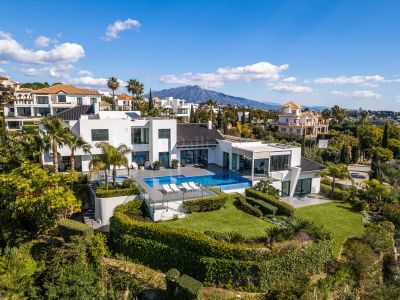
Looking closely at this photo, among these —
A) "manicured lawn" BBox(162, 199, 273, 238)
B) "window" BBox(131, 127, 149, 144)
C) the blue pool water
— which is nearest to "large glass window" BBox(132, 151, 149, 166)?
"window" BBox(131, 127, 149, 144)

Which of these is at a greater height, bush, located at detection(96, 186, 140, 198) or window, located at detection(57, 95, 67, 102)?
window, located at detection(57, 95, 67, 102)

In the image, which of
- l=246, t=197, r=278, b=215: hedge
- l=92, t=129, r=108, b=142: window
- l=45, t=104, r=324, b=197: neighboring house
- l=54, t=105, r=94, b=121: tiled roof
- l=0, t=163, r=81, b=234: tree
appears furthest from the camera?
l=54, t=105, r=94, b=121: tiled roof

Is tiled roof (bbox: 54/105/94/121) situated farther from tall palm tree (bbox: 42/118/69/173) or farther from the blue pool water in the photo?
the blue pool water

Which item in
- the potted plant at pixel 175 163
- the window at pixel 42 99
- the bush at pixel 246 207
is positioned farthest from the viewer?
the window at pixel 42 99

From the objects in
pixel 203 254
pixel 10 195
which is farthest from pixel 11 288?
pixel 203 254

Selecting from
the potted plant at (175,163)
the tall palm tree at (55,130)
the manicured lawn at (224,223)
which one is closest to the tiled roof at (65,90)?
the potted plant at (175,163)

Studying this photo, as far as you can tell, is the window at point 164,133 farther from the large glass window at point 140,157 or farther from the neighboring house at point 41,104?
the neighboring house at point 41,104

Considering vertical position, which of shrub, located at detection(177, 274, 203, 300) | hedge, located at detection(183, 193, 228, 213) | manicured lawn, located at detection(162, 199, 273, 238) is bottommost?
shrub, located at detection(177, 274, 203, 300)
